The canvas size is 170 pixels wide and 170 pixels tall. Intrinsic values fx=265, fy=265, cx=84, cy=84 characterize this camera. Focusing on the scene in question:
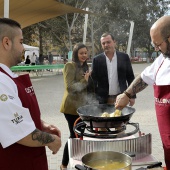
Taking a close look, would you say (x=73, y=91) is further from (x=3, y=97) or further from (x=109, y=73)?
(x=3, y=97)

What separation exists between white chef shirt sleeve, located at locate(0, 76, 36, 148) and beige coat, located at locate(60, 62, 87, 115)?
211 centimetres

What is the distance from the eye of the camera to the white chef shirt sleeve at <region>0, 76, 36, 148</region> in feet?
4.56

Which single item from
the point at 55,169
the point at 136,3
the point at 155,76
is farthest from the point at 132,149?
the point at 136,3

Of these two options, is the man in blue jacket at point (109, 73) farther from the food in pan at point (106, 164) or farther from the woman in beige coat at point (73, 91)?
the food in pan at point (106, 164)

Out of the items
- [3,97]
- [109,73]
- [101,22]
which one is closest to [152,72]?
[3,97]

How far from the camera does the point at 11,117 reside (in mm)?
1404

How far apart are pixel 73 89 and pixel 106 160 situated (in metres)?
1.80

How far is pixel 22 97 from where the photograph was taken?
1.55 meters

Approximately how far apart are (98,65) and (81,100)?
80 centimetres

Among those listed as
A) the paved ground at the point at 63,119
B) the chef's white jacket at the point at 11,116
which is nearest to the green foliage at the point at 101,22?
the paved ground at the point at 63,119

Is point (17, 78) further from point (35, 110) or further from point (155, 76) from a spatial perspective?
point (155, 76)

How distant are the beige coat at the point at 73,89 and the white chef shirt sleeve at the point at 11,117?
6.93 ft

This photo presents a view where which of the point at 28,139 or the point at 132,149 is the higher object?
the point at 28,139

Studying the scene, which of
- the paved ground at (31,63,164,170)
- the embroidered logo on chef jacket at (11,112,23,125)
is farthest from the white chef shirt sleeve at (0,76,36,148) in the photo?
the paved ground at (31,63,164,170)
